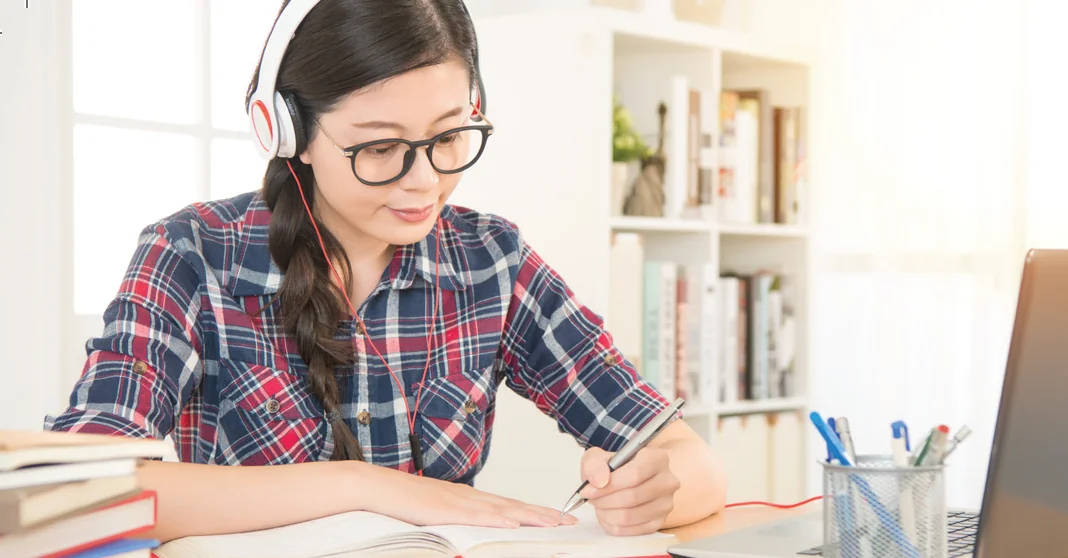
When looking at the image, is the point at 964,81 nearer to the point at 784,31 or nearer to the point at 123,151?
the point at 784,31

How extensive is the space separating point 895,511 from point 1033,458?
11cm

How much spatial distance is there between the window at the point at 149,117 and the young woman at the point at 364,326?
0.80 meters

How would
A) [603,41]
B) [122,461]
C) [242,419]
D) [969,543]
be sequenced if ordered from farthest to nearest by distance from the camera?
1. [603,41]
2. [242,419]
3. [969,543]
4. [122,461]

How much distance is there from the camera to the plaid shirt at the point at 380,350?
128cm

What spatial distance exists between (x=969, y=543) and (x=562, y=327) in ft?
2.11

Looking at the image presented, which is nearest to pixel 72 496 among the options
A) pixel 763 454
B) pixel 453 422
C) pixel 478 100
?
pixel 453 422

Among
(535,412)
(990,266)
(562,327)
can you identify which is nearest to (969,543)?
(562,327)

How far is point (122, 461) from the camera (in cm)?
66

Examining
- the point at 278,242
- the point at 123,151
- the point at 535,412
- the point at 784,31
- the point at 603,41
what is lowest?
the point at 535,412

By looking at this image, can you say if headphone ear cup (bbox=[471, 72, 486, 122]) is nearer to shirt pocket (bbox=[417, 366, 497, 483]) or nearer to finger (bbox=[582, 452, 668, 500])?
shirt pocket (bbox=[417, 366, 497, 483])

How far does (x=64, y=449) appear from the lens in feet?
2.05

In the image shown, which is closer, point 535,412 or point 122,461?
point 122,461

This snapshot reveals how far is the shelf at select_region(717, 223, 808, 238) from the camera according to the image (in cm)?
256

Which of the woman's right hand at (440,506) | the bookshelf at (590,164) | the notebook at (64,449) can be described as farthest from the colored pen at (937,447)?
the bookshelf at (590,164)
